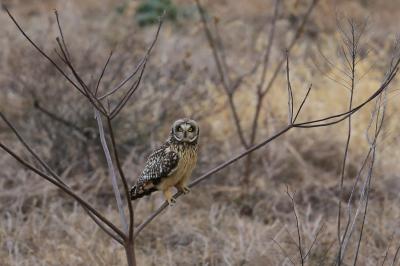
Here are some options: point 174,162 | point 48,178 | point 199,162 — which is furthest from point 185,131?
point 199,162

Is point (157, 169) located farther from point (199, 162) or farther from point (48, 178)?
point (199, 162)

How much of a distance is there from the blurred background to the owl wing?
0.78 metres

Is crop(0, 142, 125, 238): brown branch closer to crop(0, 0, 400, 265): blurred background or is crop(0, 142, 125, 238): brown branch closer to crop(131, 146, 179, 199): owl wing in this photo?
crop(131, 146, 179, 199): owl wing

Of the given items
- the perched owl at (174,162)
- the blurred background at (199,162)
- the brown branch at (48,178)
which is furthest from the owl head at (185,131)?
the blurred background at (199,162)

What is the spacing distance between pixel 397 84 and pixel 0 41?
369 cm

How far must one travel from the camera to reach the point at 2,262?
393 centimetres

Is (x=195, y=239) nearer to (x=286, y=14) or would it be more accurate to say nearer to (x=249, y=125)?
(x=249, y=125)

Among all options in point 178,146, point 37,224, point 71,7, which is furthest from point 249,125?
point 71,7

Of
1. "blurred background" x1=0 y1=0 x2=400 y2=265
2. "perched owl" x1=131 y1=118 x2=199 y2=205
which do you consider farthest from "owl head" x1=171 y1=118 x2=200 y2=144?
"blurred background" x1=0 y1=0 x2=400 y2=265

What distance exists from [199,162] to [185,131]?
2.64 metres

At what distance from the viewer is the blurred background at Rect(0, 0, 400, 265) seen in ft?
13.8

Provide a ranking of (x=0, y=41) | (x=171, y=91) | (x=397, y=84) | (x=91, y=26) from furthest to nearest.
A: (x=91, y=26), (x=397, y=84), (x=0, y=41), (x=171, y=91)

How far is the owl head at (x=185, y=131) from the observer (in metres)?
2.83

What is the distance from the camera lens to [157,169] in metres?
2.97
